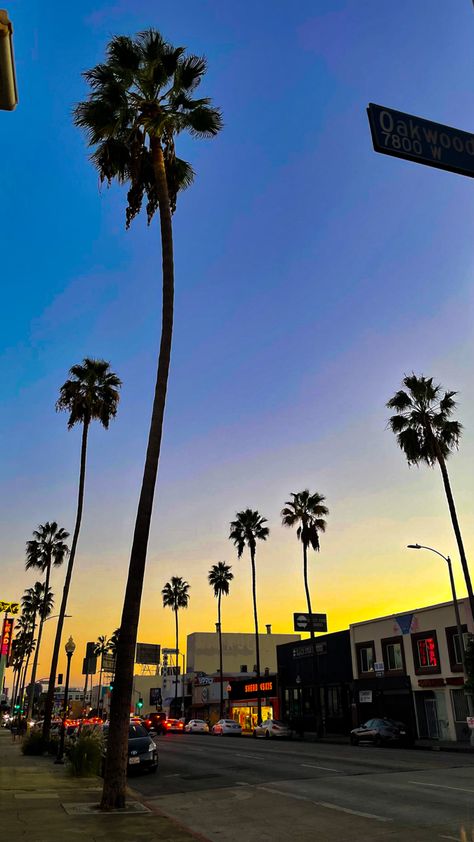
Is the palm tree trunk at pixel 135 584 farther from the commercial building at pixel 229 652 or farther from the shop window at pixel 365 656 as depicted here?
the commercial building at pixel 229 652

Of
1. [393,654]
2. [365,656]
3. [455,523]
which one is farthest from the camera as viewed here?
[365,656]

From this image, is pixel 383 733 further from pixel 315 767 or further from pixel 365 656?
pixel 315 767

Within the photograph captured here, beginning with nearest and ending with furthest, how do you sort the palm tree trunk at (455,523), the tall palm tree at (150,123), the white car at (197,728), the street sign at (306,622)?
the tall palm tree at (150,123) < the palm tree trunk at (455,523) < the street sign at (306,622) < the white car at (197,728)

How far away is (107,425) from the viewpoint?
33500mm

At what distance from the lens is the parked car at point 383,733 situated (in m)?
34.6

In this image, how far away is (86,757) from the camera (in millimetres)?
18422

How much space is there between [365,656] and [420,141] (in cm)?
4662

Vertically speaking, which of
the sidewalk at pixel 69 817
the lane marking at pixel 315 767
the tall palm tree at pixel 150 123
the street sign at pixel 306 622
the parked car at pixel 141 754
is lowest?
the sidewalk at pixel 69 817

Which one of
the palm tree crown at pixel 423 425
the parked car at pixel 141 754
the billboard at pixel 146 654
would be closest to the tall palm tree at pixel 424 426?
the palm tree crown at pixel 423 425

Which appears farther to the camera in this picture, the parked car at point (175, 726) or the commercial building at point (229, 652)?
the commercial building at point (229, 652)

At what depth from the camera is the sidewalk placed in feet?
32.4

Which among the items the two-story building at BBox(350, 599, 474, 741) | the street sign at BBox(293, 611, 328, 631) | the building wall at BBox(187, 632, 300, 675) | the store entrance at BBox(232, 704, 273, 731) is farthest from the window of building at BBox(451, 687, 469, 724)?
the building wall at BBox(187, 632, 300, 675)

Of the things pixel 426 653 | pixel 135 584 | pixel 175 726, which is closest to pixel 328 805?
pixel 135 584

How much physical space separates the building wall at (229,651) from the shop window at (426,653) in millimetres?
63745
